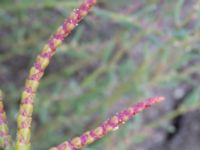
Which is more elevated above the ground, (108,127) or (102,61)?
(102,61)

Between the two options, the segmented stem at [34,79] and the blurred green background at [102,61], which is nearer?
the segmented stem at [34,79]

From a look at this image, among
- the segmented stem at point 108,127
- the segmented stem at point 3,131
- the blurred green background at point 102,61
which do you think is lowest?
the segmented stem at point 108,127

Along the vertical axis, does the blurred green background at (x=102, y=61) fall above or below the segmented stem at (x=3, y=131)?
above

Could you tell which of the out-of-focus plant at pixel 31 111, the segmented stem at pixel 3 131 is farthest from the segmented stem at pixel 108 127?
the segmented stem at pixel 3 131

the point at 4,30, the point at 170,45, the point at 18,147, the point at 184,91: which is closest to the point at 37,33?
the point at 4,30

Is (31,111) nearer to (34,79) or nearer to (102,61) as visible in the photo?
(34,79)

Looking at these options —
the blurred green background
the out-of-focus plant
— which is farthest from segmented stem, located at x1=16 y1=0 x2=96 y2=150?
the blurred green background

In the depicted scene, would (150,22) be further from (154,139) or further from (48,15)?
(154,139)

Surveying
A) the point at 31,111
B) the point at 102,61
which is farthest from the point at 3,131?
the point at 102,61

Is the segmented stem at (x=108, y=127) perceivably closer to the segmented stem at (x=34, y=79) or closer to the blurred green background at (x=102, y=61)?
the segmented stem at (x=34, y=79)
